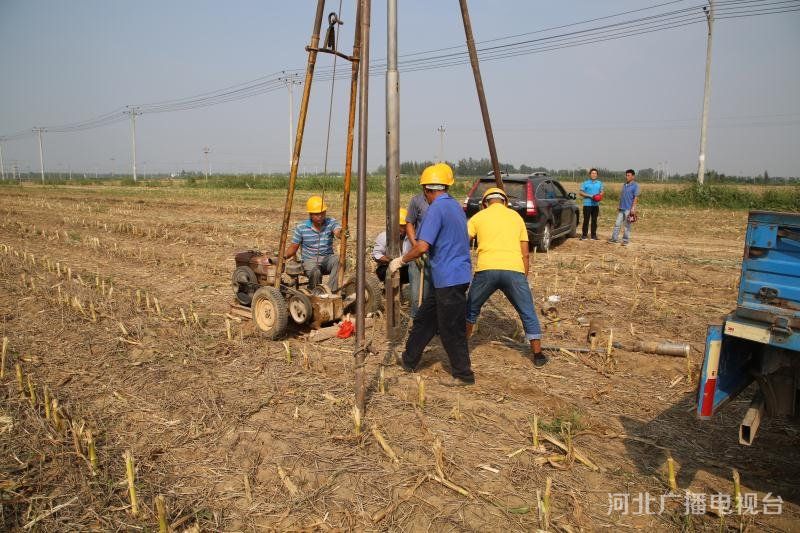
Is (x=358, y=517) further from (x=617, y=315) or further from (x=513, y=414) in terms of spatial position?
(x=617, y=315)

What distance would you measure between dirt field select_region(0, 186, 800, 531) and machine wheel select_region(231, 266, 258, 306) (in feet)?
1.21

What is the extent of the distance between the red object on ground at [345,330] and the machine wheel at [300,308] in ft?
1.24

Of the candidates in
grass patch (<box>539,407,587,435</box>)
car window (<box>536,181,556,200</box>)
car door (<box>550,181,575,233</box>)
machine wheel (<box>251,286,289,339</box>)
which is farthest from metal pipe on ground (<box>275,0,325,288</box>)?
car door (<box>550,181,575,233</box>)

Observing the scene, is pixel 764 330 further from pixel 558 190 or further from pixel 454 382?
pixel 558 190

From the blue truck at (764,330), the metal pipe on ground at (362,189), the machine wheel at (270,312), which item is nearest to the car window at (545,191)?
the machine wheel at (270,312)

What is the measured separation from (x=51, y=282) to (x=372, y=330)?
5.58m

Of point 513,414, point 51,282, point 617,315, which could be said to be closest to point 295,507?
point 513,414

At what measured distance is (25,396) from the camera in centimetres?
438

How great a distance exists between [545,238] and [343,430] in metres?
8.90

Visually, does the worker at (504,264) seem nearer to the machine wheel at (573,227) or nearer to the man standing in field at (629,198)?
the man standing in field at (629,198)

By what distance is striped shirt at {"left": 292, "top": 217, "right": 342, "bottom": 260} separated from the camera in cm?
663

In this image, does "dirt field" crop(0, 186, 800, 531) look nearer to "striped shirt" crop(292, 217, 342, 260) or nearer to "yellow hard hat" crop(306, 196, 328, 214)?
"striped shirt" crop(292, 217, 342, 260)

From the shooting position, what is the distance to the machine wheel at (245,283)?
6.77 m

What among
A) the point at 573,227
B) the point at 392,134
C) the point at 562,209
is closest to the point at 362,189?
the point at 392,134
